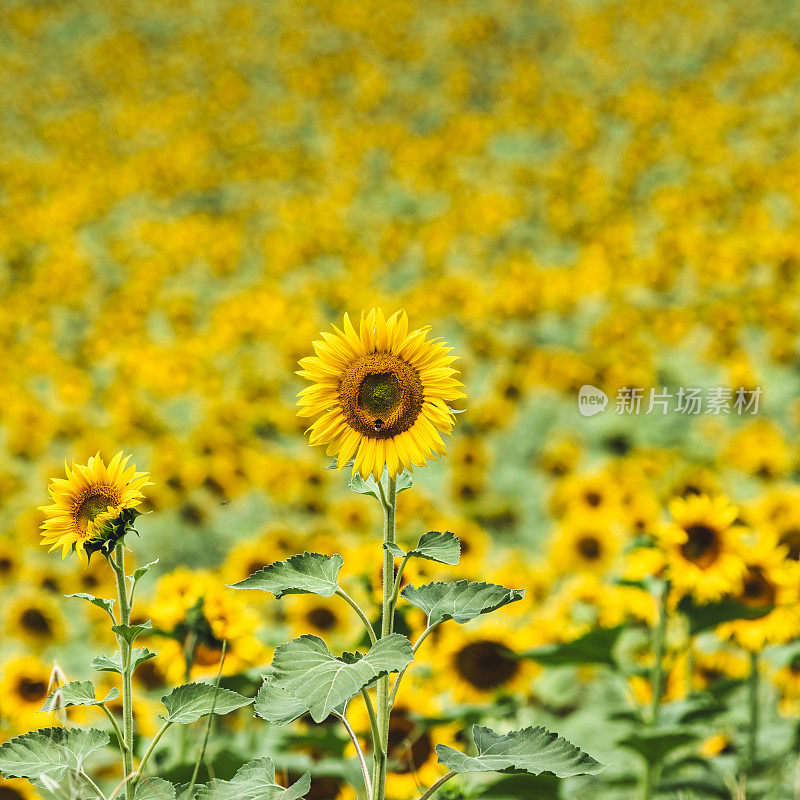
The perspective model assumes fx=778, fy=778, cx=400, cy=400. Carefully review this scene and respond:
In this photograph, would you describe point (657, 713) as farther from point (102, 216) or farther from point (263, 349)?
point (102, 216)

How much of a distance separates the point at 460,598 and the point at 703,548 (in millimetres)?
926

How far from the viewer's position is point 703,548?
1.66 meters

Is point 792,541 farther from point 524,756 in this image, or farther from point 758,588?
point 524,756

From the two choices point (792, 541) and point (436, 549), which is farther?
point (792, 541)

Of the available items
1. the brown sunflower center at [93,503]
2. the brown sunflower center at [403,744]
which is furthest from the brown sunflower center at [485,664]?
the brown sunflower center at [93,503]

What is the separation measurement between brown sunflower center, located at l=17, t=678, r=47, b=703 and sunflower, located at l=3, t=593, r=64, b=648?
50 centimetres

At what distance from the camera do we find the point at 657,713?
5.43 ft

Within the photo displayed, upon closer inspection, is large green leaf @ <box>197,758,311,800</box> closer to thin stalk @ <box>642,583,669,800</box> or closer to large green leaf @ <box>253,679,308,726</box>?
large green leaf @ <box>253,679,308,726</box>

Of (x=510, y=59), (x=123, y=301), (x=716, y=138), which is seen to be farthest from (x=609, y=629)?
(x=510, y=59)

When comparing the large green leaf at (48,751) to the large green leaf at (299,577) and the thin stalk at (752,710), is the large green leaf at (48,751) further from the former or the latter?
the thin stalk at (752,710)

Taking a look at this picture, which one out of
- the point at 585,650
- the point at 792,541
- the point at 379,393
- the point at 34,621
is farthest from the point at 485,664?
the point at 34,621

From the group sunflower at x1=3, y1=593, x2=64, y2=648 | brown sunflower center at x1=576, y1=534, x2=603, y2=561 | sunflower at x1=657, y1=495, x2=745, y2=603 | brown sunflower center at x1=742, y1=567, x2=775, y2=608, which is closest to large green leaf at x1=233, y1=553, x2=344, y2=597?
sunflower at x1=657, y1=495, x2=745, y2=603

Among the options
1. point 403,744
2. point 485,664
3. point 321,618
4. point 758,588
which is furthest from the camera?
point 321,618

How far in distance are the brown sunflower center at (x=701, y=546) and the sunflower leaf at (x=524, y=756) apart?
2.76ft
